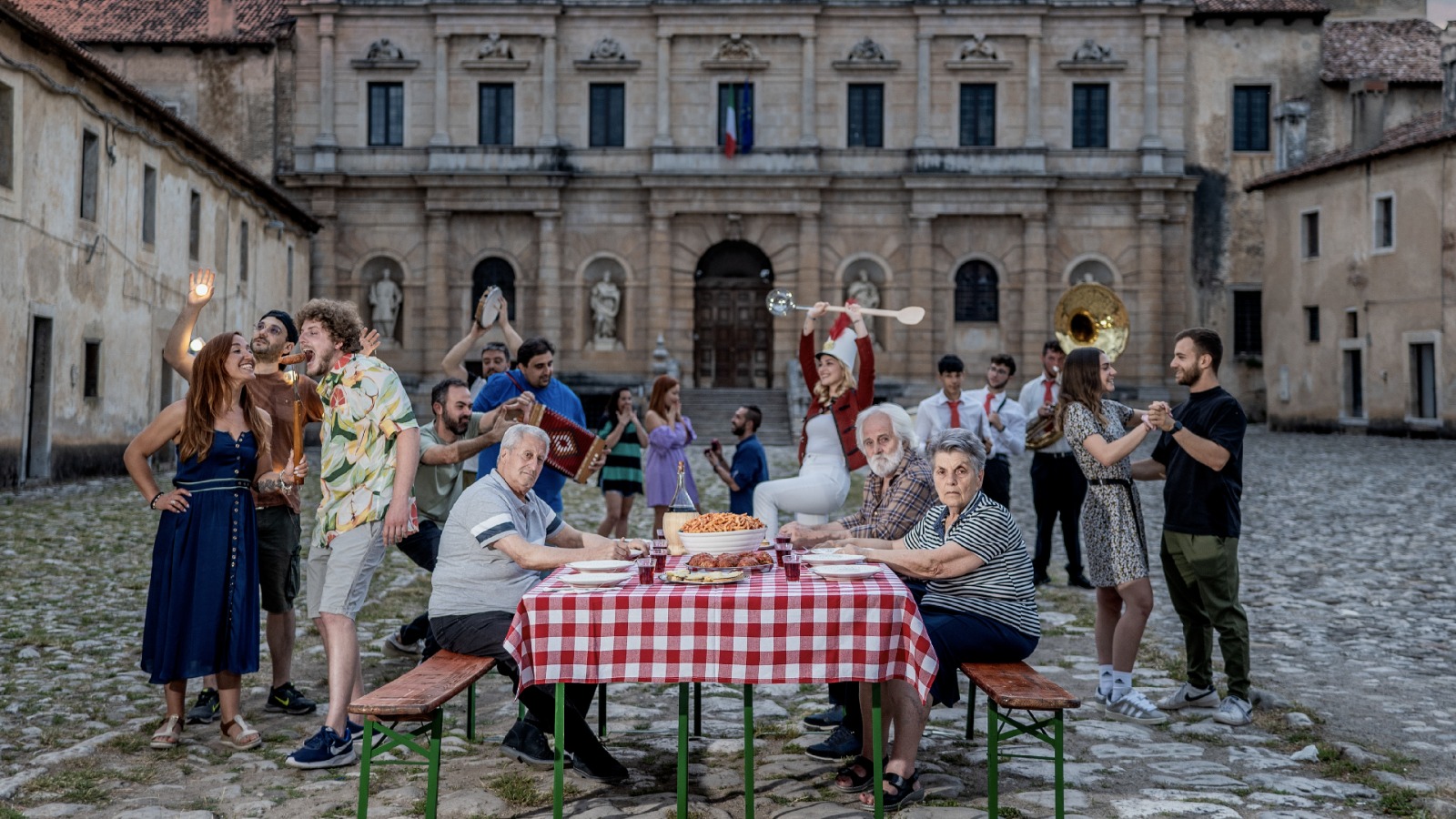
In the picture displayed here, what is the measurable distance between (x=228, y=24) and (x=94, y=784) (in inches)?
1349

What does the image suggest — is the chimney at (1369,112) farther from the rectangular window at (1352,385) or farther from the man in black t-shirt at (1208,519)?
the man in black t-shirt at (1208,519)

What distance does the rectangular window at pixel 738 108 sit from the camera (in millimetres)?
34750

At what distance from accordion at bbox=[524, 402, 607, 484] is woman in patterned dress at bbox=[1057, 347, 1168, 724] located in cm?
295

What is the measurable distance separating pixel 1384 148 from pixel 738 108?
15.7 m

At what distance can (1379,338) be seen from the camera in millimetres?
31359

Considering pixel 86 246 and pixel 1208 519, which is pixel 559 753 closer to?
pixel 1208 519

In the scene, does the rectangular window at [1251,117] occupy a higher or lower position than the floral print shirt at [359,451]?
higher

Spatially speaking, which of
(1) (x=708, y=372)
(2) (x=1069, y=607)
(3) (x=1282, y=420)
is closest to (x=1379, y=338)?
(3) (x=1282, y=420)

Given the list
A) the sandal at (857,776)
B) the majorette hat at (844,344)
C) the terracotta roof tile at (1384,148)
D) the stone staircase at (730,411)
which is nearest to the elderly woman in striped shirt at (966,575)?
the sandal at (857,776)

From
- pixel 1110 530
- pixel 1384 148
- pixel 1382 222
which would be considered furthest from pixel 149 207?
pixel 1382 222

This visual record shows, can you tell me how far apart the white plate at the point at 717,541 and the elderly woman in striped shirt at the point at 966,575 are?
665 mm

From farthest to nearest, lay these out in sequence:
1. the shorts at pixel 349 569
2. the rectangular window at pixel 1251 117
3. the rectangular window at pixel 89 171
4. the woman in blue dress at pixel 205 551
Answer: the rectangular window at pixel 1251 117 < the rectangular window at pixel 89 171 < the woman in blue dress at pixel 205 551 < the shorts at pixel 349 569

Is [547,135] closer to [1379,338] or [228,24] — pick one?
[228,24]

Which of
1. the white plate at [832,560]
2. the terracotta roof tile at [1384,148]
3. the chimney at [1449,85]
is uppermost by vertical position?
the chimney at [1449,85]
